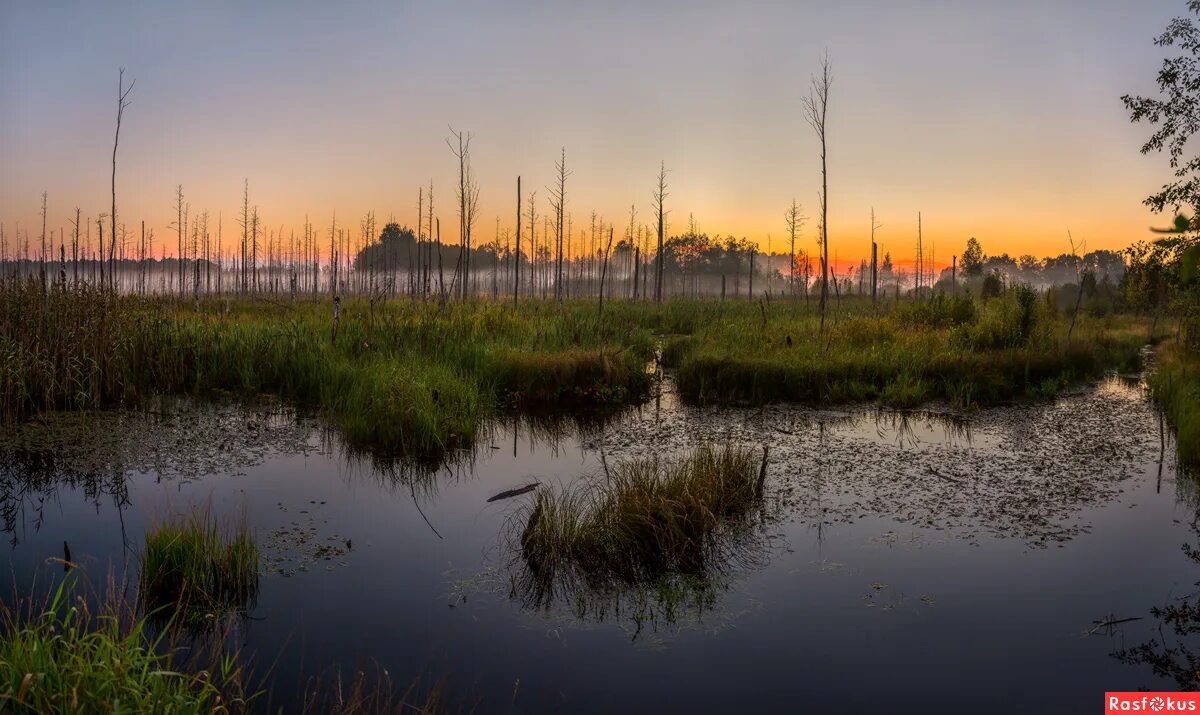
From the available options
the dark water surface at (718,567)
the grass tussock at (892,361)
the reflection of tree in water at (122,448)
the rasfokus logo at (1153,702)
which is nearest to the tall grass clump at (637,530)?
the dark water surface at (718,567)

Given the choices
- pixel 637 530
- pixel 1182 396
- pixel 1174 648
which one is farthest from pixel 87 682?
pixel 1182 396

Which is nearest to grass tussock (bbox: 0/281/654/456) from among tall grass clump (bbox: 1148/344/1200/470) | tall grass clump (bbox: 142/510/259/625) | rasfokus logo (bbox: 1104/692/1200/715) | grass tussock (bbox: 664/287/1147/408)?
grass tussock (bbox: 664/287/1147/408)

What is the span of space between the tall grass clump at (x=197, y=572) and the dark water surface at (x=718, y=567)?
0.74 ft

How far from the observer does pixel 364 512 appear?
22.0 ft

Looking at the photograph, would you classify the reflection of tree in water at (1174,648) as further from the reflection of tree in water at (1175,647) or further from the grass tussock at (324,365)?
the grass tussock at (324,365)

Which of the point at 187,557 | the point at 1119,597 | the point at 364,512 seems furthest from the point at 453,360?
the point at 1119,597

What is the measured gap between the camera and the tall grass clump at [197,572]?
15.3 ft

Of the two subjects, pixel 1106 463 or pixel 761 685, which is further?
pixel 1106 463

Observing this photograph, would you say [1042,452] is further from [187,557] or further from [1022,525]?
[187,557]

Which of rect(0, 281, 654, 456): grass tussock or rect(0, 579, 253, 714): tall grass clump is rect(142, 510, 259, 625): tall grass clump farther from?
rect(0, 281, 654, 456): grass tussock

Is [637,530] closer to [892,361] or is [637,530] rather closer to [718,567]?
[718,567]

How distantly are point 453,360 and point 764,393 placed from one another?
5317 mm

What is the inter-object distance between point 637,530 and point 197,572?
3034 millimetres

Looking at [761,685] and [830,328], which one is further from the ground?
[830,328]
